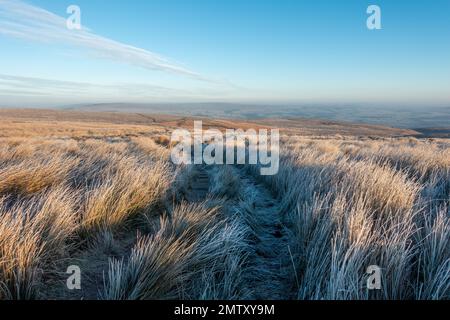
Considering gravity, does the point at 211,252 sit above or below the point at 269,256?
above

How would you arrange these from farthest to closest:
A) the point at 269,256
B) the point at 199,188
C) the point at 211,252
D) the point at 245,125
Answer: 1. the point at 245,125
2. the point at 199,188
3. the point at 269,256
4. the point at 211,252

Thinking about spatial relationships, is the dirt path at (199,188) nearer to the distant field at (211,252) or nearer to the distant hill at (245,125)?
the distant field at (211,252)

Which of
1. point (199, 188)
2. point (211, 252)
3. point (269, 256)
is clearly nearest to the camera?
point (211, 252)

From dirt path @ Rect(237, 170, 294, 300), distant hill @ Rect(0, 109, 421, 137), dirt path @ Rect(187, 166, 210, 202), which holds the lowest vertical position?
dirt path @ Rect(187, 166, 210, 202)

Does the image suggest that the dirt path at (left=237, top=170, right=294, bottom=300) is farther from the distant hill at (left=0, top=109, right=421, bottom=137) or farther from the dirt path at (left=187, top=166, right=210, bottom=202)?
the distant hill at (left=0, top=109, right=421, bottom=137)

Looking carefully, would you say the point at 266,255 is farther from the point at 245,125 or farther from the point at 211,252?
the point at 245,125

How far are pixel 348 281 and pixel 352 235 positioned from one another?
608mm

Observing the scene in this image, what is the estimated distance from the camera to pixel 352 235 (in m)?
2.53

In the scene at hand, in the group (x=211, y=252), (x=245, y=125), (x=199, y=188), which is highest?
(x=245, y=125)

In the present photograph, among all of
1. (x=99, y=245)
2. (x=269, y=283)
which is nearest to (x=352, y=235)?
(x=269, y=283)

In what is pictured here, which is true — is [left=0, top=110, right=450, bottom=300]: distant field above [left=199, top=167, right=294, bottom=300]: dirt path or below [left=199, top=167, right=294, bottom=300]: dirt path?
above

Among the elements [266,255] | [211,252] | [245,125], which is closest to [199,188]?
[266,255]

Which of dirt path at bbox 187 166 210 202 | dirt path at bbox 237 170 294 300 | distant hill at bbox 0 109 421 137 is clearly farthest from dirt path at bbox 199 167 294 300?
distant hill at bbox 0 109 421 137
